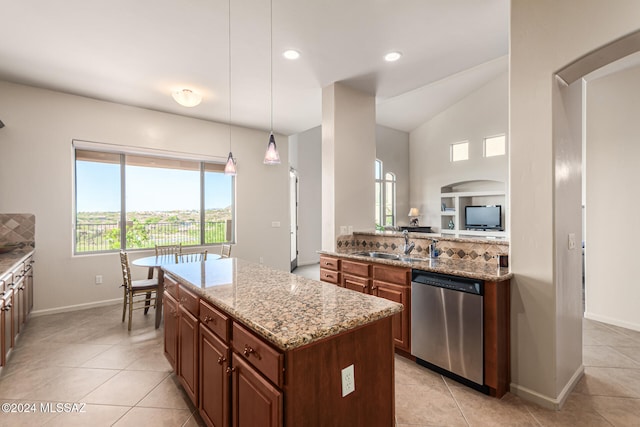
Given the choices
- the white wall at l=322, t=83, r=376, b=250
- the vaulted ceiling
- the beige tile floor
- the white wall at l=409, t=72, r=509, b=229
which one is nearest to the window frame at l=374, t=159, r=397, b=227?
the white wall at l=409, t=72, r=509, b=229

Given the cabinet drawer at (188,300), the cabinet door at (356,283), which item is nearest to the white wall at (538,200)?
the cabinet door at (356,283)

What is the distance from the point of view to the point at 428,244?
316cm

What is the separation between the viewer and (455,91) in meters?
7.88

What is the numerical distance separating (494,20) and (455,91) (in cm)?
592

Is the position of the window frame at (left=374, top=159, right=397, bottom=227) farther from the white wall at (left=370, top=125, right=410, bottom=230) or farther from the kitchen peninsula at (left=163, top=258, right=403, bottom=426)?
the kitchen peninsula at (left=163, top=258, right=403, bottom=426)

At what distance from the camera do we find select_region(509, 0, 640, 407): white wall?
202 centimetres

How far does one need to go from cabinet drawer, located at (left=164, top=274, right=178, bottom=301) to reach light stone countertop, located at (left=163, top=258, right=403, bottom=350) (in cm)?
9

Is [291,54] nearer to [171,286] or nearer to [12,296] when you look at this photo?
[171,286]

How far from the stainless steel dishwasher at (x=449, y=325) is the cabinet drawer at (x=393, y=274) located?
0.23 feet

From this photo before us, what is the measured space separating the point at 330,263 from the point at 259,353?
2312mm

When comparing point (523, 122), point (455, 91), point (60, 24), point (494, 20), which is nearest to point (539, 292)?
point (523, 122)

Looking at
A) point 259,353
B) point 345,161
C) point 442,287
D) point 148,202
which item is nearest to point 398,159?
point 345,161

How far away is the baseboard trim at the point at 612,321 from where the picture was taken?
3.43m

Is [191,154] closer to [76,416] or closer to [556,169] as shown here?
[76,416]
